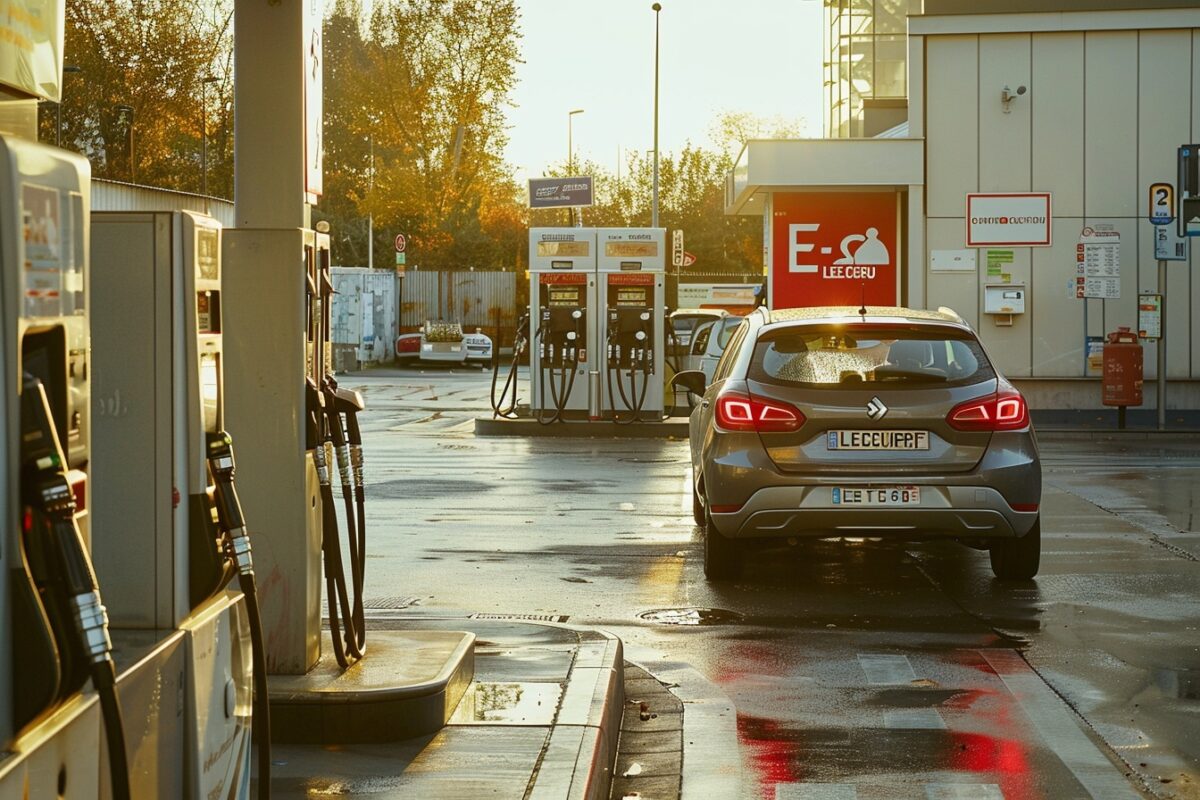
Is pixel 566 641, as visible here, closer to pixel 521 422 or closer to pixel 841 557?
pixel 841 557

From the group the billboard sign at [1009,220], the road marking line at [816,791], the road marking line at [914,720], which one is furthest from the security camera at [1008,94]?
the road marking line at [816,791]

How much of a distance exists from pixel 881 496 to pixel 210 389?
242 inches

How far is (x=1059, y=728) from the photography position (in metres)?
6.41

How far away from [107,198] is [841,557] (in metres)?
26.4

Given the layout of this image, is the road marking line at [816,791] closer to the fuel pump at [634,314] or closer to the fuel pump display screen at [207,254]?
the fuel pump display screen at [207,254]

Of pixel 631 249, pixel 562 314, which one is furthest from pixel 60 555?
pixel 631 249

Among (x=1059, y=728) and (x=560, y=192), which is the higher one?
Answer: (x=560, y=192)

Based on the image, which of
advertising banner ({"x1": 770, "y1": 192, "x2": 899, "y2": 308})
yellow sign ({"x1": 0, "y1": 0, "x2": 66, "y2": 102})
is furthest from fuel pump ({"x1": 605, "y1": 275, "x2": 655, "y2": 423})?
yellow sign ({"x1": 0, "y1": 0, "x2": 66, "y2": 102})

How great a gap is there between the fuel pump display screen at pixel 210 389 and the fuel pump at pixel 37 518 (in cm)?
101

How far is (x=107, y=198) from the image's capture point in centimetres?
3456

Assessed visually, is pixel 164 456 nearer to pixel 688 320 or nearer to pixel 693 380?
pixel 693 380

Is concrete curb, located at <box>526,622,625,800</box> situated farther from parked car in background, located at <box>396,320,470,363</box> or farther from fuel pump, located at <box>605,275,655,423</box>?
parked car in background, located at <box>396,320,470,363</box>

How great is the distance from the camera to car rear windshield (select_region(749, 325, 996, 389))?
974 centimetres

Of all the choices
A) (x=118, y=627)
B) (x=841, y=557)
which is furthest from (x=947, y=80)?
(x=118, y=627)
